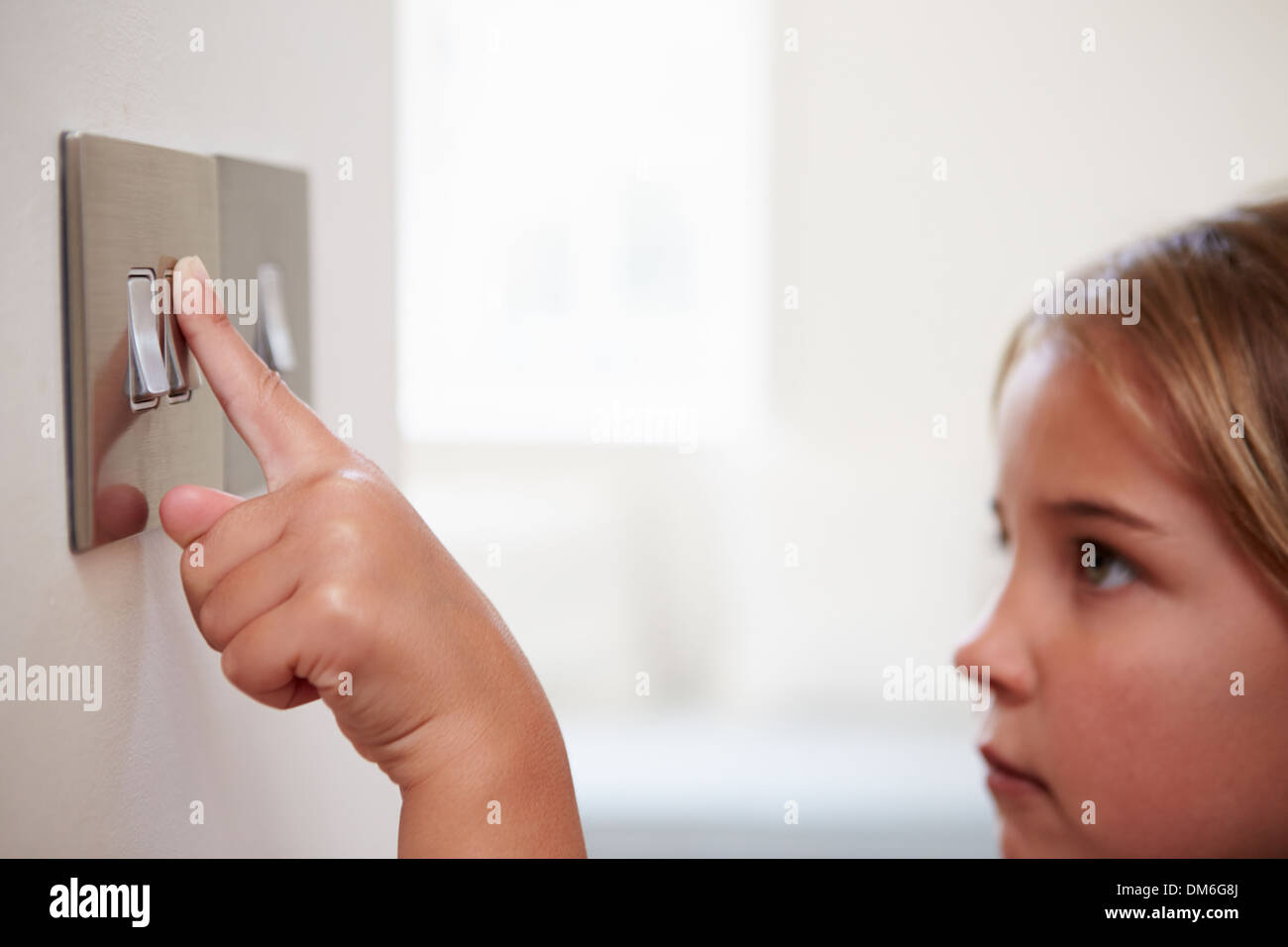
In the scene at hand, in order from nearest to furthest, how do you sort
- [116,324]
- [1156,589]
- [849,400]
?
[116,324]
[1156,589]
[849,400]

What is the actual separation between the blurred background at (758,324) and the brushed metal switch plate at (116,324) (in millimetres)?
2000

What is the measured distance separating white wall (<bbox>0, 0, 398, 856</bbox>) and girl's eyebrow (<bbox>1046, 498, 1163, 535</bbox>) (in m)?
0.44

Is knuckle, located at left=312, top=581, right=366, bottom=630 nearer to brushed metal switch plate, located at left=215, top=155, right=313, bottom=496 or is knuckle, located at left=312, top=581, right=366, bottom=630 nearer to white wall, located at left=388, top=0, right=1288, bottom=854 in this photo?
brushed metal switch plate, located at left=215, top=155, right=313, bottom=496

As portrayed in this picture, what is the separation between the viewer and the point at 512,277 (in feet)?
8.39

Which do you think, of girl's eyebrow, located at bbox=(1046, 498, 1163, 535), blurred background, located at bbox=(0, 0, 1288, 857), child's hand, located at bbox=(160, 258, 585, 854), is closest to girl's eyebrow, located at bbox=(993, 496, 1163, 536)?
girl's eyebrow, located at bbox=(1046, 498, 1163, 535)

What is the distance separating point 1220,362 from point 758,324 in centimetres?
188

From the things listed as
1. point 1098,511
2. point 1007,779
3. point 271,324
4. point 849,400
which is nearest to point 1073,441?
point 1098,511

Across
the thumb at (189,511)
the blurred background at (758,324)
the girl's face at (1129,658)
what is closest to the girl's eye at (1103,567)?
the girl's face at (1129,658)

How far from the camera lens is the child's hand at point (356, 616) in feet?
1.15

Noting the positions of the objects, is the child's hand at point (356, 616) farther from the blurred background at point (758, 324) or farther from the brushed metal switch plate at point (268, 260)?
the blurred background at point (758, 324)

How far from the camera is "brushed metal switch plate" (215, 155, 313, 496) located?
44cm

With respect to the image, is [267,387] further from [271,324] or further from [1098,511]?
[1098,511]

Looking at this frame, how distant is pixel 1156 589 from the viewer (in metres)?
0.68
